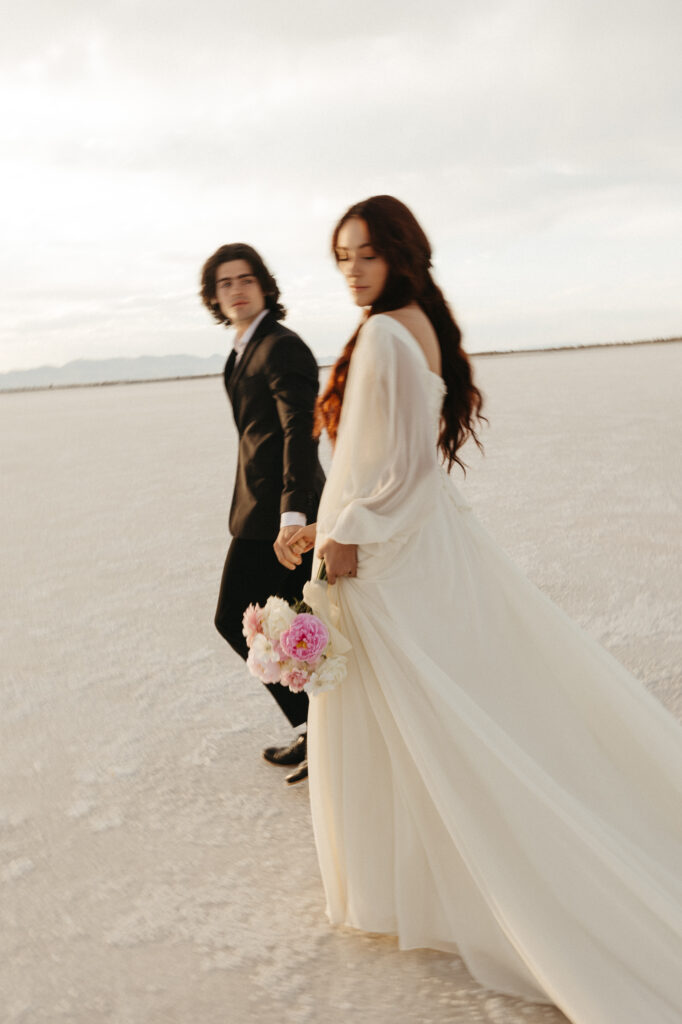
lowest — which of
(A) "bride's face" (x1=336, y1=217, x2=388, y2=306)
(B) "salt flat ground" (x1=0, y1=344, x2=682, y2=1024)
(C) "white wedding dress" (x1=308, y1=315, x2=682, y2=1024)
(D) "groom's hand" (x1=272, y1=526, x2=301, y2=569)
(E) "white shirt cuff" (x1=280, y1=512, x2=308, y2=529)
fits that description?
(B) "salt flat ground" (x1=0, y1=344, x2=682, y2=1024)

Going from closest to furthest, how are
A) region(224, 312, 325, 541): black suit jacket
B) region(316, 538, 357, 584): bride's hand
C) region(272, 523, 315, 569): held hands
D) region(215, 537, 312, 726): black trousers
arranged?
region(316, 538, 357, 584): bride's hand < region(272, 523, 315, 569): held hands < region(224, 312, 325, 541): black suit jacket < region(215, 537, 312, 726): black trousers

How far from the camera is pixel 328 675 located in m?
2.16

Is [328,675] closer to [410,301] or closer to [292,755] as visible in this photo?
[410,301]

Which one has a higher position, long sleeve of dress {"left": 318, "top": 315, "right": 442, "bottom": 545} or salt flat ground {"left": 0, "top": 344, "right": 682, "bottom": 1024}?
long sleeve of dress {"left": 318, "top": 315, "right": 442, "bottom": 545}

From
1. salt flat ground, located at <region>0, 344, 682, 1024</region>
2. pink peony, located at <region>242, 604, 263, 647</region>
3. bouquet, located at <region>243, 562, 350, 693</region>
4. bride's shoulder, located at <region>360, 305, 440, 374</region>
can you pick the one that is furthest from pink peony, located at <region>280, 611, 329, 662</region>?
salt flat ground, located at <region>0, 344, 682, 1024</region>

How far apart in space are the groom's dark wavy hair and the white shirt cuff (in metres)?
0.67

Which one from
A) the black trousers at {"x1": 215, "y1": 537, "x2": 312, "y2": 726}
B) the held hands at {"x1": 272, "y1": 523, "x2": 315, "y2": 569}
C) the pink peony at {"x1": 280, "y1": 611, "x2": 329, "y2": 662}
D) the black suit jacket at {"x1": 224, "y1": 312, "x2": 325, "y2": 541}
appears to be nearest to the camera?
the pink peony at {"x1": 280, "y1": 611, "x2": 329, "y2": 662}

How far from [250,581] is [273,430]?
0.53 meters

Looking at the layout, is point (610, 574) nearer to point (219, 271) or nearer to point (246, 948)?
point (219, 271)

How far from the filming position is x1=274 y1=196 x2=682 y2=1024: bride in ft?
Answer: 6.51

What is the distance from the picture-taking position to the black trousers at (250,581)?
313cm

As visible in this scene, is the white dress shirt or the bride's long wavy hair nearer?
the bride's long wavy hair

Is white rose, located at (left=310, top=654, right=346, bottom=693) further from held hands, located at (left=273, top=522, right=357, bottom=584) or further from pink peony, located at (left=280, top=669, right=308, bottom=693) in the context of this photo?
held hands, located at (left=273, top=522, right=357, bottom=584)

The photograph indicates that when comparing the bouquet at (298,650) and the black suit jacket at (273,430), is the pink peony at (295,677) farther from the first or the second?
the black suit jacket at (273,430)
